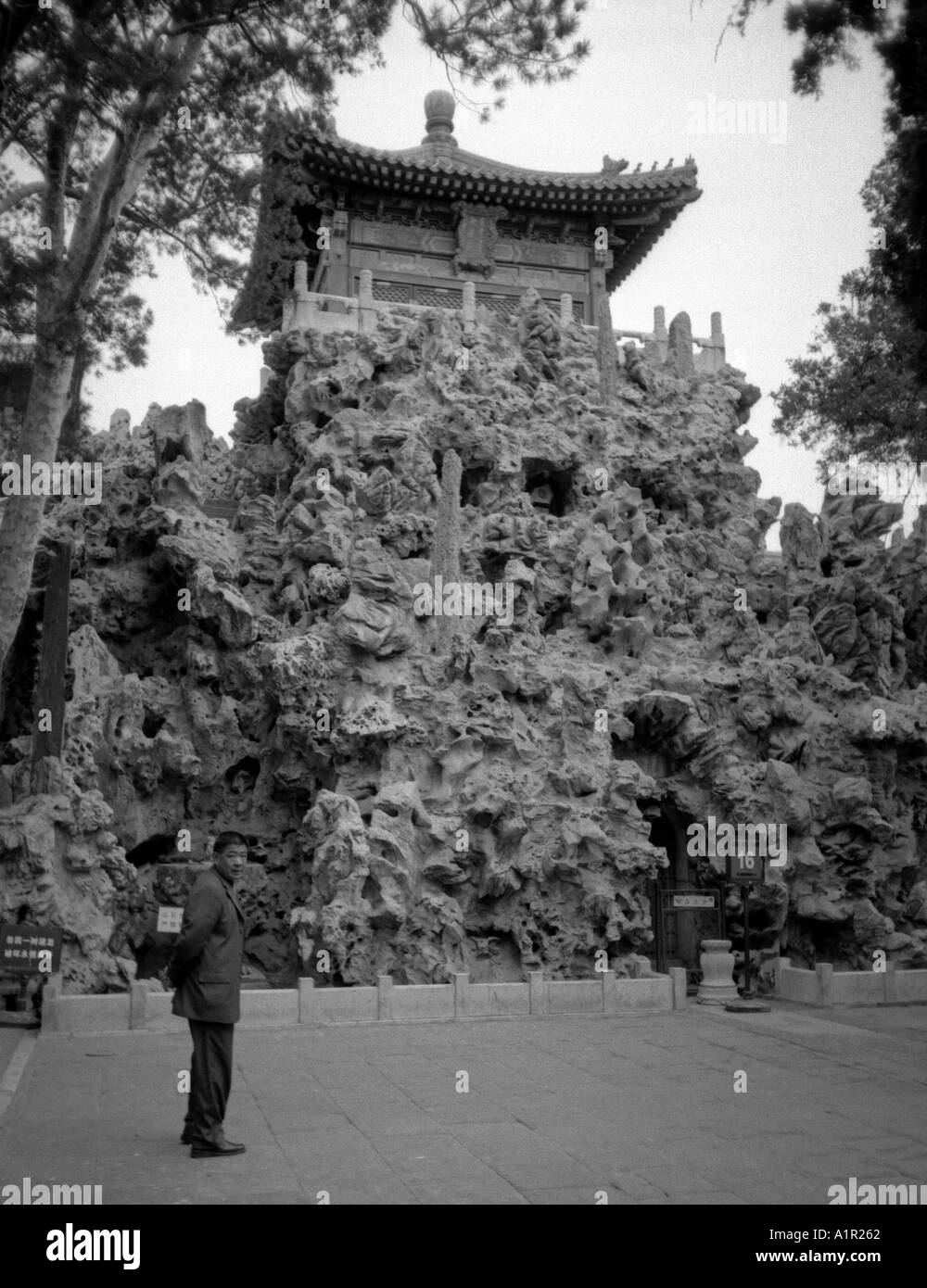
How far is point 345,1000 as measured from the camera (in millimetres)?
12180

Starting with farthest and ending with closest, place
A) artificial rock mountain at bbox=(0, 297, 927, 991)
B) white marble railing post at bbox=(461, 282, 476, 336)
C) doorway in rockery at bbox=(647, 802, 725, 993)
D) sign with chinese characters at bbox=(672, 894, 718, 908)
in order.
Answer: white marble railing post at bbox=(461, 282, 476, 336)
doorway in rockery at bbox=(647, 802, 725, 993)
artificial rock mountain at bbox=(0, 297, 927, 991)
sign with chinese characters at bbox=(672, 894, 718, 908)

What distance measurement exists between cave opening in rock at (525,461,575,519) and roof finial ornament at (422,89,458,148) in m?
10.5

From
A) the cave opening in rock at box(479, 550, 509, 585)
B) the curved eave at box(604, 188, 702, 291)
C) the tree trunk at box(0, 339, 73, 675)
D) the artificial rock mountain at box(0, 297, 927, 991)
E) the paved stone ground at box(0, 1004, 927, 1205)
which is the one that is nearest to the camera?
the paved stone ground at box(0, 1004, 927, 1205)

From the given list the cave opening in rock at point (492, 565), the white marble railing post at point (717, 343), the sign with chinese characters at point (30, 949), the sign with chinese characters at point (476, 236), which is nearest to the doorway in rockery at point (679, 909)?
the cave opening in rock at point (492, 565)

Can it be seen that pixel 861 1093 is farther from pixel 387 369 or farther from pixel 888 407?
pixel 387 369

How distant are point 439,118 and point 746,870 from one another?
19763 millimetres

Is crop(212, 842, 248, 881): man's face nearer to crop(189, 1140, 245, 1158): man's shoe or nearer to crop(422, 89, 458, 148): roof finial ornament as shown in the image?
crop(189, 1140, 245, 1158): man's shoe

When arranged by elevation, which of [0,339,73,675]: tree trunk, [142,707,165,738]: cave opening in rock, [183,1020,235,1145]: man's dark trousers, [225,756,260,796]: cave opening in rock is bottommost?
[183,1020,235,1145]: man's dark trousers

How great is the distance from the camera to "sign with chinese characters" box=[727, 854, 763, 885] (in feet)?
46.0

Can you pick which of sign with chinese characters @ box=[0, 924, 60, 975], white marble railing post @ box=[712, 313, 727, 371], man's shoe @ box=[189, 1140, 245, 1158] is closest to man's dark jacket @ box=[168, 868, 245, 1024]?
man's shoe @ box=[189, 1140, 245, 1158]

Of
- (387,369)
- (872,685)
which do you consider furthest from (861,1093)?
(387,369)

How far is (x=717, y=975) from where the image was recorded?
1416 cm

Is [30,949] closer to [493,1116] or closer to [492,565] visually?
[493,1116]
